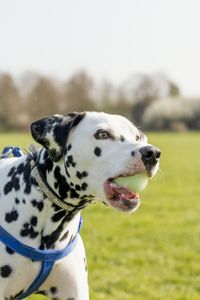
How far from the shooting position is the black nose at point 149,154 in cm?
362

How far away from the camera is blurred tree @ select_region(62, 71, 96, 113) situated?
52097mm

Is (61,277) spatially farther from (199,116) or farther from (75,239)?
(199,116)

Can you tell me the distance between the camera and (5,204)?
422 centimetres

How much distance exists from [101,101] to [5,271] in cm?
5465

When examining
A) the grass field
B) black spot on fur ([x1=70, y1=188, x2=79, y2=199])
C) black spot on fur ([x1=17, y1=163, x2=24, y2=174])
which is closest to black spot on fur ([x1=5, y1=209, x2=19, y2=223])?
black spot on fur ([x1=17, y1=163, x2=24, y2=174])

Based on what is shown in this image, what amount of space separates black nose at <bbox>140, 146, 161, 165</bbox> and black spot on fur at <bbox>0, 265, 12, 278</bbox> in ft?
3.71

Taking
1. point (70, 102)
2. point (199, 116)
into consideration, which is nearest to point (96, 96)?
point (70, 102)

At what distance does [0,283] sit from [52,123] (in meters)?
1.05

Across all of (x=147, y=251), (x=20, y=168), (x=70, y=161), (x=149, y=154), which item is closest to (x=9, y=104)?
(x=147, y=251)

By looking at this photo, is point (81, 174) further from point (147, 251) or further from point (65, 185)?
point (147, 251)

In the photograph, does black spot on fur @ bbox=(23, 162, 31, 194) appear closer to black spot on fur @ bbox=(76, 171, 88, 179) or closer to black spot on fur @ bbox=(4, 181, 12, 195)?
black spot on fur @ bbox=(4, 181, 12, 195)

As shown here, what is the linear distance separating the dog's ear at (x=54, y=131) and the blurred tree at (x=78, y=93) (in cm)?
4451

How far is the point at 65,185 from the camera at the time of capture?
4.00m

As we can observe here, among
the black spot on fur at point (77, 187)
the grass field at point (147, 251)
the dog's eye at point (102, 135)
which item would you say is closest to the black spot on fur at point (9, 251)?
the black spot on fur at point (77, 187)
